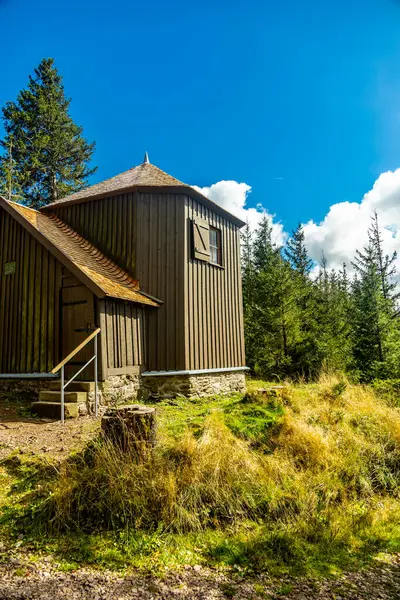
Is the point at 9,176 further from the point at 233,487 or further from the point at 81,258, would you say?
the point at 233,487

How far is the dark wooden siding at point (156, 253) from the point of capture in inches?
383

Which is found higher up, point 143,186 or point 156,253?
point 143,186

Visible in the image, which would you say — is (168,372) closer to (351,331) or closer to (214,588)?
(214,588)

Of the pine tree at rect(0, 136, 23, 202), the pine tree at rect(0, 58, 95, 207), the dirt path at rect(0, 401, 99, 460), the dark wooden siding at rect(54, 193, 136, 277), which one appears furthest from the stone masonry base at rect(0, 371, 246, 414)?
the pine tree at rect(0, 58, 95, 207)

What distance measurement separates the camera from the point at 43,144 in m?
21.5

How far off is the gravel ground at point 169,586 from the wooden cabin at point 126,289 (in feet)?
17.2

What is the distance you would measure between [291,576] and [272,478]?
1392mm

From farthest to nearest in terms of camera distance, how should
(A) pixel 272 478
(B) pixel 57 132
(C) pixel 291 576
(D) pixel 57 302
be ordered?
(B) pixel 57 132, (D) pixel 57 302, (A) pixel 272 478, (C) pixel 291 576

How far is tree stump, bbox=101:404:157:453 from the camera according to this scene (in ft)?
14.3

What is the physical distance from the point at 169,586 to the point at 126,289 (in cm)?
712

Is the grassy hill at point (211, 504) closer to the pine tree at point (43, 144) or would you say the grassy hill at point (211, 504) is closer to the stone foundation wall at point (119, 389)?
the stone foundation wall at point (119, 389)

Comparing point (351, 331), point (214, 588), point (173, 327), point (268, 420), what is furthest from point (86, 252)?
point (351, 331)

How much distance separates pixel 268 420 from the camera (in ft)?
20.3

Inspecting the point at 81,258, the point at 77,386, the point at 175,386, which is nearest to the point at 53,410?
the point at 77,386
